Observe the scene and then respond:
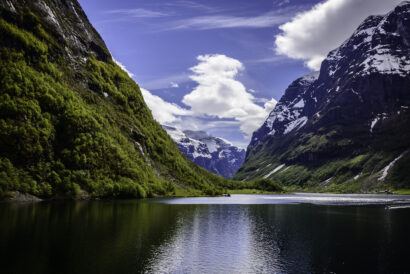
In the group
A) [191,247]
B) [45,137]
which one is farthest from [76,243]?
[45,137]

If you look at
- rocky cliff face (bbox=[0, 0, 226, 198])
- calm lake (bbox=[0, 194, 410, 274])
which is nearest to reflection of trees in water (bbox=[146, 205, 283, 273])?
calm lake (bbox=[0, 194, 410, 274])

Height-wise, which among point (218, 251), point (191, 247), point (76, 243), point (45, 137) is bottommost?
point (218, 251)

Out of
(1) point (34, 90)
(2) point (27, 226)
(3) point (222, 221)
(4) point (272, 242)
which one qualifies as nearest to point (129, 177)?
(1) point (34, 90)

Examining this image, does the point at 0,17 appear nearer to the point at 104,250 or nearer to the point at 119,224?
the point at 119,224

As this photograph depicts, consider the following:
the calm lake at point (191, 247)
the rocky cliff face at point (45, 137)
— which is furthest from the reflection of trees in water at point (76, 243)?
the rocky cliff face at point (45, 137)

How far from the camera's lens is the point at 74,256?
4347cm

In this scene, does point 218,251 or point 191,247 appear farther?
point 191,247

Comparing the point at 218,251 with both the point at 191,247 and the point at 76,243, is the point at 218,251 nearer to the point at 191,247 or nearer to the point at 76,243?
the point at 191,247

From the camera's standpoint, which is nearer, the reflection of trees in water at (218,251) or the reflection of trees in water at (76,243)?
the reflection of trees in water at (76,243)

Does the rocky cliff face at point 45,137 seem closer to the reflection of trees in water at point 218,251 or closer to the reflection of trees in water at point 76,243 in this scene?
the reflection of trees in water at point 76,243

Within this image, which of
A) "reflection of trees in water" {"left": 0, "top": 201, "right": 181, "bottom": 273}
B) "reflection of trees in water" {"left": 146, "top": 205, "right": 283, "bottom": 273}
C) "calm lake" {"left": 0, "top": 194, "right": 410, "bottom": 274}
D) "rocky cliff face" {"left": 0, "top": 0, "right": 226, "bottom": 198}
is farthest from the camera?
"rocky cliff face" {"left": 0, "top": 0, "right": 226, "bottom": 198}

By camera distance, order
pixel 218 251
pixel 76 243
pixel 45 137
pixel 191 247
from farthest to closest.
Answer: pixel 45 137, pixel 191 247, pixel 218 251, pixel 76 243

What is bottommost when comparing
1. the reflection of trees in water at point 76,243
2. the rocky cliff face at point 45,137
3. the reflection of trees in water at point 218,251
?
the reflection of trees in water at point 218,251

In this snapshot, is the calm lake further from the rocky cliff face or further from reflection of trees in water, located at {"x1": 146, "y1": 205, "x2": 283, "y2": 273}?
the rocky cliff face
